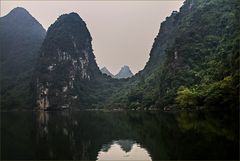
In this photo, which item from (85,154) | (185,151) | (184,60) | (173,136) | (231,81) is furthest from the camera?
(184,60)

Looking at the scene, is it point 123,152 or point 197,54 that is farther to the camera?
point 197,54

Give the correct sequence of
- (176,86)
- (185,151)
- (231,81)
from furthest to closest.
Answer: (176,86) < (231,81) < (185,151)

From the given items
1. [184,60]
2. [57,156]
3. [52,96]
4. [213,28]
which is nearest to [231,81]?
[57,156]

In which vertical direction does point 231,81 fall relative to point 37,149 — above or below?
above

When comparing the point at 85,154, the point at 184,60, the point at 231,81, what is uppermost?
the point at 184,60

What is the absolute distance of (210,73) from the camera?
3548 inches

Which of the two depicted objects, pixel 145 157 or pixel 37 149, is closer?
pixel 145 157

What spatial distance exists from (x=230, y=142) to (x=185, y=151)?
3047 mm

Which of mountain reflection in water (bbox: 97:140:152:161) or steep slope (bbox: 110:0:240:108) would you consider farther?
steep slope (bbox: 110:0:240:108)

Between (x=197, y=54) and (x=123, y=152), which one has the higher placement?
(x=197, y=54)

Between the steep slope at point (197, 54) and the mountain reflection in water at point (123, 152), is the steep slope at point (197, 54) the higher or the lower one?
the higher one

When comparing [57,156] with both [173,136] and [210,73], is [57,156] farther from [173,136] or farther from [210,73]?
[210,73]

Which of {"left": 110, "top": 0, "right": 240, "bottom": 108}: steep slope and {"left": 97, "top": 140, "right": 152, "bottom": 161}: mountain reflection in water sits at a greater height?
{"left": 110, "top": 0, "right": 240, "bottom": 108}: steep slope

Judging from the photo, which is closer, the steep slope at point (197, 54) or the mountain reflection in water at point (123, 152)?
the mountain reflection in water at point (123, 152)
